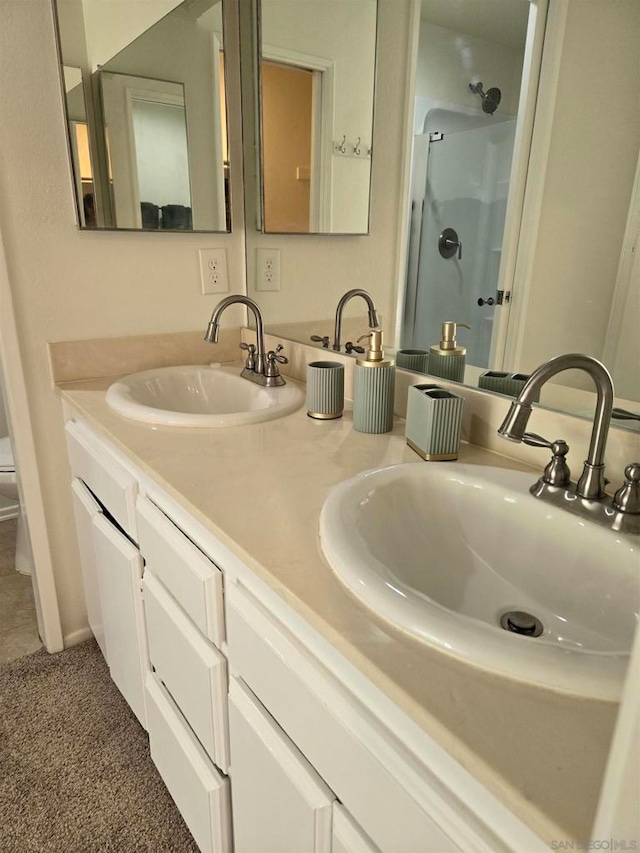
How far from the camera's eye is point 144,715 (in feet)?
4.00

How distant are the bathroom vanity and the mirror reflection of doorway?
692 mm

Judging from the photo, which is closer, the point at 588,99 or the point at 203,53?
the point at 588,99

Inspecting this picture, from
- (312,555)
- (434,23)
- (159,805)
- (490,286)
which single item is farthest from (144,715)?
(434,23)

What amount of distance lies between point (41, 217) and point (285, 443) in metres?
0.85

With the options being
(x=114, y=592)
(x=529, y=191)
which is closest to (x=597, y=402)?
(x=529, y=191)

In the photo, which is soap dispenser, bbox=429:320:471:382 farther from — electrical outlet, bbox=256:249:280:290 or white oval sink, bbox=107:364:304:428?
electrical outlet, bbox=256:249:280:290

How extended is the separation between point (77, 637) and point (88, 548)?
1.41 ft

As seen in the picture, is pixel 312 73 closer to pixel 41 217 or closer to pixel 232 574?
pixel 41 217

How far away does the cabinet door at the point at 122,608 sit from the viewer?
1.08 meters

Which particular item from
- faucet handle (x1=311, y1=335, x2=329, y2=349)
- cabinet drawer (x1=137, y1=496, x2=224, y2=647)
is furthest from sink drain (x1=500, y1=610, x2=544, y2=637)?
faucet handle (x1=311, y1=335, x2=329, y2=349)

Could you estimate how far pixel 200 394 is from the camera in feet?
4.99

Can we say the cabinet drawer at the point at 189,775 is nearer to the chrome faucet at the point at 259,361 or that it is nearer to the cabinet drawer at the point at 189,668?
the cabinet drawer at the point at 189,668

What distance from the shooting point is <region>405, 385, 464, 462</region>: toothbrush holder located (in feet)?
2.92

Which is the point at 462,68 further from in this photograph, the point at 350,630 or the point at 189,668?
the point at 189,668
